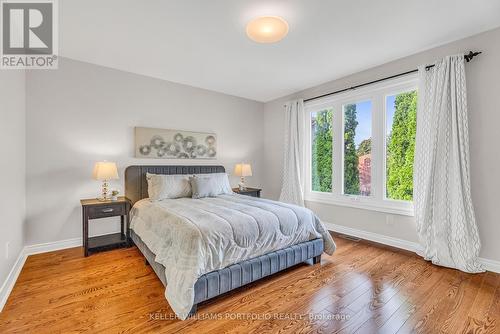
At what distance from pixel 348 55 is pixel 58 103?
3.88m

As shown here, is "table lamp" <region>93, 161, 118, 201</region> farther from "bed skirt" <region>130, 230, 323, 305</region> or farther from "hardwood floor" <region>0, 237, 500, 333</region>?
"hardwood floor" <region>0, 237, 500, 333</region>

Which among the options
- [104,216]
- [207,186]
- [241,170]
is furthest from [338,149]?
[104,216]

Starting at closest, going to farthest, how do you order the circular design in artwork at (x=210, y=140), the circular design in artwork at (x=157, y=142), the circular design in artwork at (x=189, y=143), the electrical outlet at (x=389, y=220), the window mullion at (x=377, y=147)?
the electrical outlet at (x=389, y=220), the window mullion at (x=377, y=147), the circular design in artwork at (x=157, y=142), the circular design in artwork at (x=189, y=143), the circular design in artwork at (x=210, y=140)

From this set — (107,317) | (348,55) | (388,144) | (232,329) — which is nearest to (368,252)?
(388,144)

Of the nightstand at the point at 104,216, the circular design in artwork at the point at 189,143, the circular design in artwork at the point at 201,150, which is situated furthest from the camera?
the circular design in artwork at the point at 201,150

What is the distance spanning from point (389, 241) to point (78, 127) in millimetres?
4625

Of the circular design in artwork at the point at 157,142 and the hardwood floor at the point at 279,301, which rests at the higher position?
the circular design in artwork at the point at 157,142

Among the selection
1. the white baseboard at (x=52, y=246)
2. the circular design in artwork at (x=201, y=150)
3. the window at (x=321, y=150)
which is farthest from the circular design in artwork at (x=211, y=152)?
the white baseboard at (x=52, y=246)

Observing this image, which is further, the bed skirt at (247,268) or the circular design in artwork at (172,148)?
the circular design in artwork at (172,148)

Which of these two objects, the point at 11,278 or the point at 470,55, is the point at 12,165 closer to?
the point at 11,278

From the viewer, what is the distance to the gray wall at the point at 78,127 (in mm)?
3012

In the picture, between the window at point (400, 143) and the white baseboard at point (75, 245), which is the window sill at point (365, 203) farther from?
the white baseboard at point (75, 245)

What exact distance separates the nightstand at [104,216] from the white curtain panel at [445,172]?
3811 millimetres

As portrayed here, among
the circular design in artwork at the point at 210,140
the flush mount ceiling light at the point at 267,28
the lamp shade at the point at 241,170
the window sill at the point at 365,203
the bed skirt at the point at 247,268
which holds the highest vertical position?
the flush mount ceiling light at the point at 267,28
